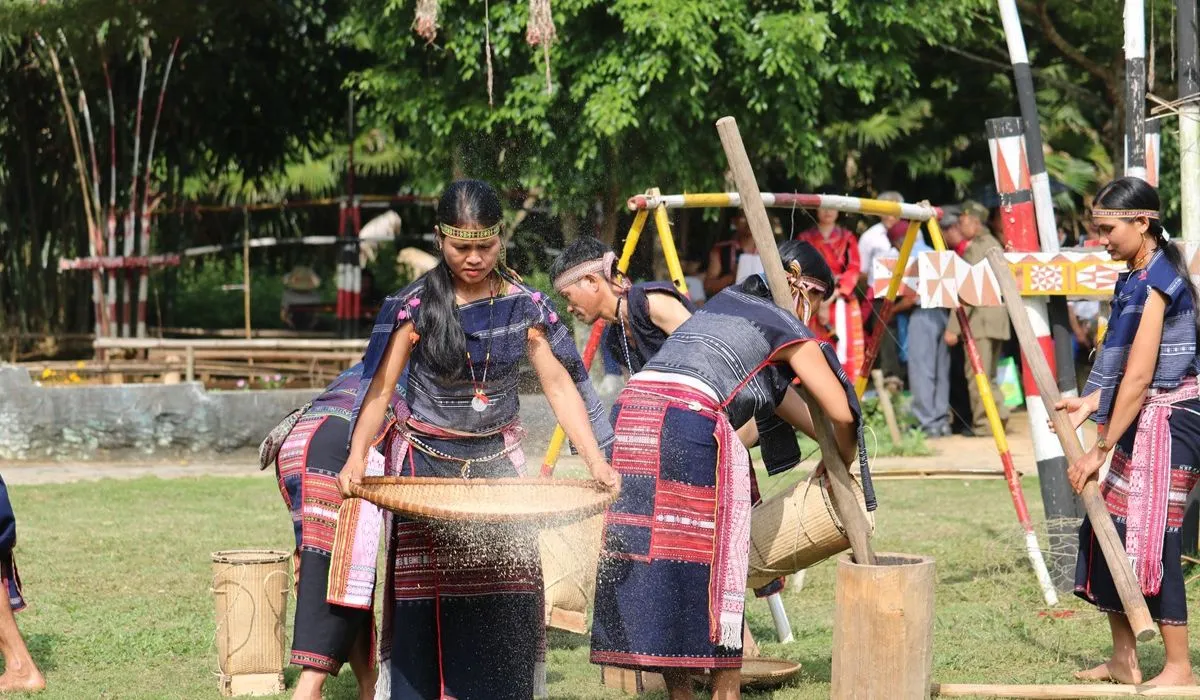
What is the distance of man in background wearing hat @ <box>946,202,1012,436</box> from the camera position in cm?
1221

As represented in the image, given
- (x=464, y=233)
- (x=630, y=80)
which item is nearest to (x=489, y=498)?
(x=464, y=233)

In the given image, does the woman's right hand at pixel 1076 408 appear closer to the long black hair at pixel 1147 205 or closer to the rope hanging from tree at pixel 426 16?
the long black hair at pixel 1147 205

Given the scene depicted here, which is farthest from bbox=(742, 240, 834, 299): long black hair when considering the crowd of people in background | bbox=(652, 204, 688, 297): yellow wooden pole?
the crowd of people in background

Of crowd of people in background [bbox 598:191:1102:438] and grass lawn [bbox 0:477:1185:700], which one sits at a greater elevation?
crowd of people in background [bbox 598:191:1102:438]

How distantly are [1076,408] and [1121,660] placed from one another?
0.93m

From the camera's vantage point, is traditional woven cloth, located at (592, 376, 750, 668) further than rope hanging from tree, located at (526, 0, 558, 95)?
No

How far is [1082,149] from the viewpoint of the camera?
1662 cm

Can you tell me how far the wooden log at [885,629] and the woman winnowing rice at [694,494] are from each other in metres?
0.33

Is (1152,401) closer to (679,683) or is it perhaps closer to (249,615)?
(679,683)

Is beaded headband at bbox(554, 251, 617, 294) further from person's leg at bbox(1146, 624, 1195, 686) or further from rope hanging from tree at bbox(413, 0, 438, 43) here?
rope hanging from tree at bbox(413, 0, 438, 43)

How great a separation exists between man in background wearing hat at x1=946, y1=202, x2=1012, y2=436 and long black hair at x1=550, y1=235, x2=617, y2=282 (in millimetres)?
6912

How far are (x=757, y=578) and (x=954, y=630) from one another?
4.63 ft

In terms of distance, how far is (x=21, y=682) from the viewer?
551 cm

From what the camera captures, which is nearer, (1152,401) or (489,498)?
(489,498)
